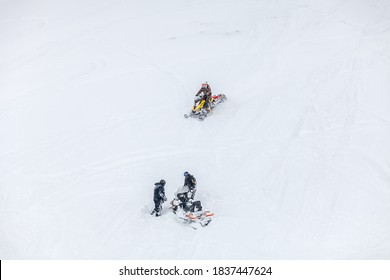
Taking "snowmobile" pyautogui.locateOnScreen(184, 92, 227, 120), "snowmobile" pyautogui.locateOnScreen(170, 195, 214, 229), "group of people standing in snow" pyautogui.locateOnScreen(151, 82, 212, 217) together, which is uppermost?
"snowmobile" pyautogui.locateOnScreen(184, 92, 227, 120)

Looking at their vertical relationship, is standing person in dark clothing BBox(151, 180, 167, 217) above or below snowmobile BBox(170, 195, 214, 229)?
above

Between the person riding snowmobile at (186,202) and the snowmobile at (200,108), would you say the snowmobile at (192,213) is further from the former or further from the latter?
the snowmobile at (200,108)

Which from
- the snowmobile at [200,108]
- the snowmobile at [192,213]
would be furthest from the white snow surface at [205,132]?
the snowmobile at [200,108]

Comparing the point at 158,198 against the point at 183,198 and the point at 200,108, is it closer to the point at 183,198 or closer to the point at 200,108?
the point at 183,198

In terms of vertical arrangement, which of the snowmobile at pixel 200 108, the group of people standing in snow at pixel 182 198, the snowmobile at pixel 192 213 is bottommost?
the snowmobile at pixel 192 213

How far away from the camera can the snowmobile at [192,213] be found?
38.6 ft

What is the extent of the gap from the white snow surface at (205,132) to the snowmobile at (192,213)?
0.71 feet

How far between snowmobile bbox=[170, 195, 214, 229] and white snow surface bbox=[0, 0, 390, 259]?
22 cm

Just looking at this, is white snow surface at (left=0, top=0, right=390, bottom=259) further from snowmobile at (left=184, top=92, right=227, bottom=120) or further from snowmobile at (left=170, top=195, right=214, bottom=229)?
snowmobile at (left=184, top=92, right=227, bottom=120)

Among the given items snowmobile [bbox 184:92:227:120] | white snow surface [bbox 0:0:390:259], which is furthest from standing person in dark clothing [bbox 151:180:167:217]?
snowmobile [bbox 184:92:227:120]

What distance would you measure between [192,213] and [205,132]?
4574 mm

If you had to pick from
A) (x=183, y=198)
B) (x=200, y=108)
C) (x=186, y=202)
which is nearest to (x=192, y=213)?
(x=186, y=202)

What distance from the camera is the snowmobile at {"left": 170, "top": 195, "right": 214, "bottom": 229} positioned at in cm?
1177
